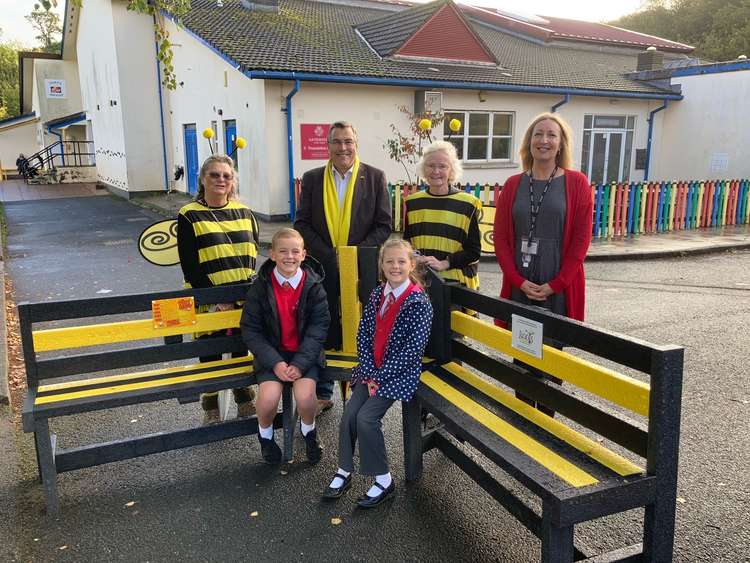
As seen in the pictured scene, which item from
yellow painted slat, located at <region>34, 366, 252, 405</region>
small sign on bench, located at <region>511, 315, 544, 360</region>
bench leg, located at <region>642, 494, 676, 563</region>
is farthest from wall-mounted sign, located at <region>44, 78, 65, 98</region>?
bench leg, located at <region>642, 494, 676, 563</region>

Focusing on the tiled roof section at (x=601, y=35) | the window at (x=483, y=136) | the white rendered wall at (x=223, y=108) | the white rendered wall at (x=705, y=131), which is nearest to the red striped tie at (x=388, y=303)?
the white rendered wall at (x=223, y=108)

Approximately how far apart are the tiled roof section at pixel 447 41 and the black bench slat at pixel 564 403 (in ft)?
50.4

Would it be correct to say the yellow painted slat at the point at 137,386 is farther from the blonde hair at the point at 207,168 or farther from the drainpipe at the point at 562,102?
the drainpipe at the point at 562,102

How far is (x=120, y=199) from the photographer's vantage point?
23500 mm

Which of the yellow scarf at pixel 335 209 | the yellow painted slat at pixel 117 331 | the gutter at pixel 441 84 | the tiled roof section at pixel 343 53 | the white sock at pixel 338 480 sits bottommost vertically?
the white sock at pixel 338 480

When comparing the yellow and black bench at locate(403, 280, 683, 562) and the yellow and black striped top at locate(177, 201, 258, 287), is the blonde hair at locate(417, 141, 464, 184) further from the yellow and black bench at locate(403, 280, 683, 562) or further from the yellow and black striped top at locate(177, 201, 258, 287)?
the yellow and black striped top at locate(177, 201, 258, 287)

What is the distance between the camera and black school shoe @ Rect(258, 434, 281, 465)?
3.65 meters

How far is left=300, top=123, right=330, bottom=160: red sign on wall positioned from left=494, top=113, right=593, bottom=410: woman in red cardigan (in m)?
11.8

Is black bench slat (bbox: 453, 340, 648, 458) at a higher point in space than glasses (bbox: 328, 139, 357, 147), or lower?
lower

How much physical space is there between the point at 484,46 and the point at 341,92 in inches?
222

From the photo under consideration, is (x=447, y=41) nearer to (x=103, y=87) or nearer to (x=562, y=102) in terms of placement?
(x=562, y=102)

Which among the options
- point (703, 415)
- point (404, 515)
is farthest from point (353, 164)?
point (703, 415)

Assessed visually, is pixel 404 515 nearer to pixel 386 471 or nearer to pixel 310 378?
pixel 386 471

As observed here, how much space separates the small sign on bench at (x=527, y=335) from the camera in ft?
9.28
